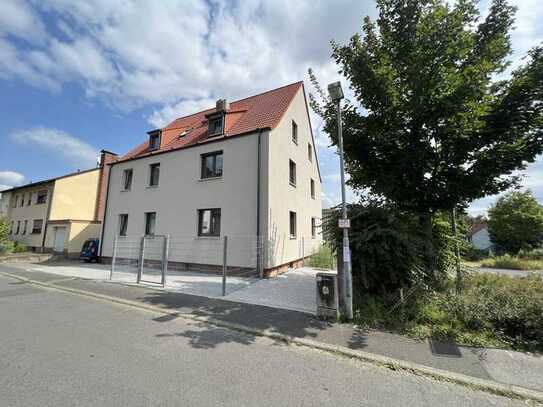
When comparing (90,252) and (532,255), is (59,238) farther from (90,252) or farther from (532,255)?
(532,255)

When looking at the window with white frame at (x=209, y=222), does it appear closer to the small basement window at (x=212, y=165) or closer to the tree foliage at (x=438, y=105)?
the small basement window at (x=212, y=165)

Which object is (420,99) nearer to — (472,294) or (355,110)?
(355,110)

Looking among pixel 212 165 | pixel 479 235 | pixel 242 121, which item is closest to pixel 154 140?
pixel 212 165

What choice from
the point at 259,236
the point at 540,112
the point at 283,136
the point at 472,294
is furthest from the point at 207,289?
the point at 540,112

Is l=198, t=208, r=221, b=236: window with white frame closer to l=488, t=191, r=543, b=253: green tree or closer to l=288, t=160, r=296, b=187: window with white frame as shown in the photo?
l=288, t=160, r=296, b=187: window with white frame

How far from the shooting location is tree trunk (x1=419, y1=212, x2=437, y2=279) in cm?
698

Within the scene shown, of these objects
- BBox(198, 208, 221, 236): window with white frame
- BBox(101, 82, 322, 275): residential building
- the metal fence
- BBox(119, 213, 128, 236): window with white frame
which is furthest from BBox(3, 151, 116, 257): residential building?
BBox(198, 208, 221, 236): window with white frame

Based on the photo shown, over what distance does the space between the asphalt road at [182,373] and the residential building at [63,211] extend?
17058 mm

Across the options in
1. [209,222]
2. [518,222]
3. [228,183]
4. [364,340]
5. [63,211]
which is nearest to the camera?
[364,340]

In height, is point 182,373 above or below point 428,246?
below

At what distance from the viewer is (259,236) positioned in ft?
35.9

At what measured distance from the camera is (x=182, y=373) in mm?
3455

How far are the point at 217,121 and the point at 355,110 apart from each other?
28.1 ft

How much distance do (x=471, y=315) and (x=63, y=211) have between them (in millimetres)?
27873
